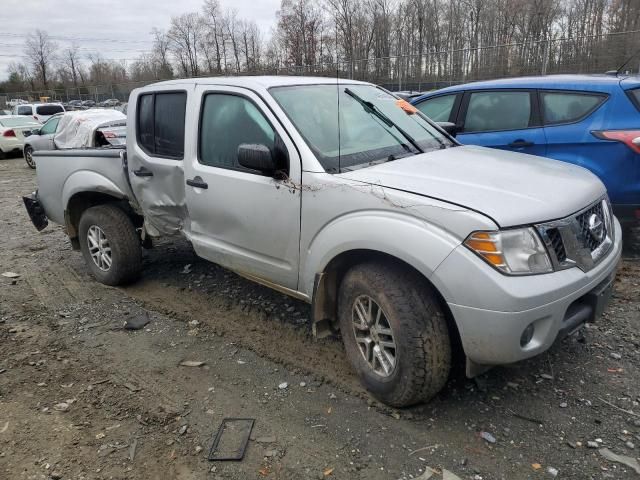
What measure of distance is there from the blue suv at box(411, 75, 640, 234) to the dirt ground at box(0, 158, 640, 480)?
1058mm

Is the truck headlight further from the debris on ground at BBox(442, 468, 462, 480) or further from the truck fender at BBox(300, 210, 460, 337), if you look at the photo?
the debris on ground at BBox(442, 468, 462, 480)

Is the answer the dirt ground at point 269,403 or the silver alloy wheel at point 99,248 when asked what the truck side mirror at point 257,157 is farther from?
the silver alloy wheel at point 99,248

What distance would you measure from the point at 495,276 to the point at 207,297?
305 centimetres

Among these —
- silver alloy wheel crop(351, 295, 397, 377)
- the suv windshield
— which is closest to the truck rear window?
the suv windshield

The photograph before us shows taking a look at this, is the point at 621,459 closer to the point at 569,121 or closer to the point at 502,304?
the point at 502,304

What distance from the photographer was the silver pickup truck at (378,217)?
2.40m

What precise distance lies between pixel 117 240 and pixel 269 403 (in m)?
2.57

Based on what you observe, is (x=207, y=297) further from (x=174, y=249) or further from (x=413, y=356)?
(x=413, y=356)

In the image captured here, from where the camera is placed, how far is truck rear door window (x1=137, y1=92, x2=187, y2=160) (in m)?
4.03

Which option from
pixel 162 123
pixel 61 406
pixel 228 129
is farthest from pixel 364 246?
pixel 162 123

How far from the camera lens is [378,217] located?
269 centimetres

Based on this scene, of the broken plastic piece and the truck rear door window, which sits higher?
the truck rear door window

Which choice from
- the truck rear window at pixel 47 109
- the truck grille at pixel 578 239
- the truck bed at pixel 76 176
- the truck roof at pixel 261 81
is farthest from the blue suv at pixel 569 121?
the truck rear window at pixel 47 109

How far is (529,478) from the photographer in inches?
93.6
